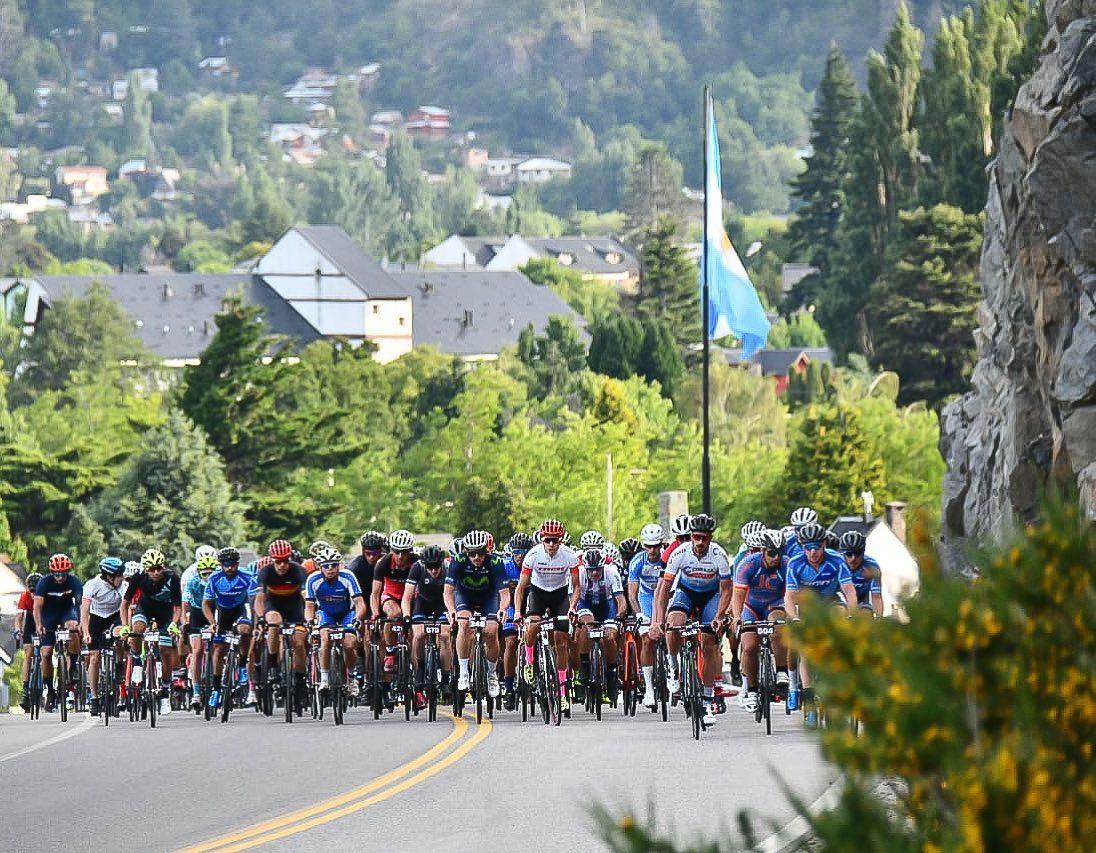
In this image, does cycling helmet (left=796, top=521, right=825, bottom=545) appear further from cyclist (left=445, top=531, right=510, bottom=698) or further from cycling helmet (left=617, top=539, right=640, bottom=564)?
cycling helmet (left=617, top=539, right=640, bottom=564)

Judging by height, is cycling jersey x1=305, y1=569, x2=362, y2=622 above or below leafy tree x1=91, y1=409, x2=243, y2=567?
below

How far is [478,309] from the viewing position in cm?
18012

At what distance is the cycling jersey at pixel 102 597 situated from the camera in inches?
894

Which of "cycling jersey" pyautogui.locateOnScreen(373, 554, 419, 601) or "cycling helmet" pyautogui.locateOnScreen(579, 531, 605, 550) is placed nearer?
"cycling jersey" pyautogui.locateOnScreen(373, 554, 419, 601)

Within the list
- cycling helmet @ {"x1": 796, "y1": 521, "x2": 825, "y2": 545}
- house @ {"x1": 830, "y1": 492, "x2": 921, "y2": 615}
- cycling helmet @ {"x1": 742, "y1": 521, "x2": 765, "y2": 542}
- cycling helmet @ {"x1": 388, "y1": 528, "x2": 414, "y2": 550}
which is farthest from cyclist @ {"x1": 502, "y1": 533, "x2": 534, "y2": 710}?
house @ {"x1": 830, "y1": 492, "x2": 921, "y2": 615}

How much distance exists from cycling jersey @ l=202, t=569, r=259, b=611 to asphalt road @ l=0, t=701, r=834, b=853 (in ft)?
5.23

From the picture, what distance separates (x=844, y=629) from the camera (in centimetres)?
592

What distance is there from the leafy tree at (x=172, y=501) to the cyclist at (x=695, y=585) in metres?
56.4

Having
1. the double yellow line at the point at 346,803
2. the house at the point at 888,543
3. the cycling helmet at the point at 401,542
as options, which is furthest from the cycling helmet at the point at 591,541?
the house at the point at 888,543

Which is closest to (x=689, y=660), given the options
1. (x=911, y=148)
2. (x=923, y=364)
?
(x=923, y=364)

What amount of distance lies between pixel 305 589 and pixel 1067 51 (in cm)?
1685

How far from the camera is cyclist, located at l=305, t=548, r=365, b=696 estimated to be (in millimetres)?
21109

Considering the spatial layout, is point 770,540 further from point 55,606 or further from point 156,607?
point 55,606

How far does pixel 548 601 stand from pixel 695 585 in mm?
1432
